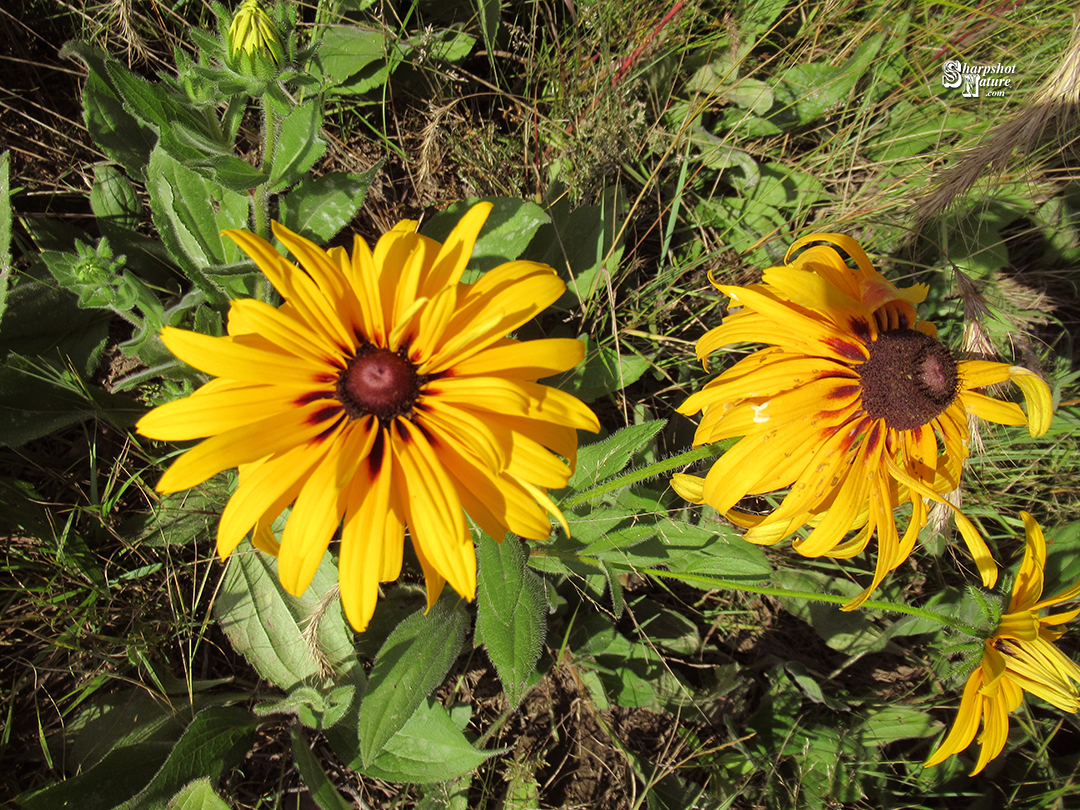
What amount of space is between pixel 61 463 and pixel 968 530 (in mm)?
3310

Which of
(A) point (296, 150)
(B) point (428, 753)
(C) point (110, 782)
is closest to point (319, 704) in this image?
(B) point (428, 753)

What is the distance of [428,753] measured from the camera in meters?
2.47

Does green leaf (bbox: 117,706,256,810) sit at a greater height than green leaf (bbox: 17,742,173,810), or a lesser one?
greater

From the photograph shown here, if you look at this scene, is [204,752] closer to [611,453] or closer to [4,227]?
[611,453]

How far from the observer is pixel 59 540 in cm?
256

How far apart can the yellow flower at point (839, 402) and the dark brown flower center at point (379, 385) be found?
0.82 m

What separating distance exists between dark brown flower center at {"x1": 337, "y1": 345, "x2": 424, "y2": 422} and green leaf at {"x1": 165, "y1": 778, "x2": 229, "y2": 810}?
1497mm

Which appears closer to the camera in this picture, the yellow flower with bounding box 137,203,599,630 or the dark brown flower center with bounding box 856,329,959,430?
the yellow flower with bounding box 137,203,599,630

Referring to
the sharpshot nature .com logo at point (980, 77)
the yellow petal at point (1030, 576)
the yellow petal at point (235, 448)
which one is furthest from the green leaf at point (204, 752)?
the sharpshot nature .com logo at point (980, 77)

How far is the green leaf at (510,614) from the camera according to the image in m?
1.95

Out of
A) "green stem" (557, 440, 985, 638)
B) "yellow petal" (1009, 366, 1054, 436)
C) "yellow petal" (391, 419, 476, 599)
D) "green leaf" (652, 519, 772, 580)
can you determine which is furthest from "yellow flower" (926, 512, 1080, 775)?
"yellow petal" (391, 419, 476, 599)

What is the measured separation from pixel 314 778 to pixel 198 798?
1.30ft

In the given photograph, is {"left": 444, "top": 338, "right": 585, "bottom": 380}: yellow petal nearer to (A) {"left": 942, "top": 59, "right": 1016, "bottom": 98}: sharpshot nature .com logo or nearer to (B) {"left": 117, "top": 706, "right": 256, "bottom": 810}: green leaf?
(B) {"left": 117, "top": 706, "right": 256, "bottom": 810}: green leaf

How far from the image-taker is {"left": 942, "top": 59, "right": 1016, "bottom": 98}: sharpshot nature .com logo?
10.3 ft
